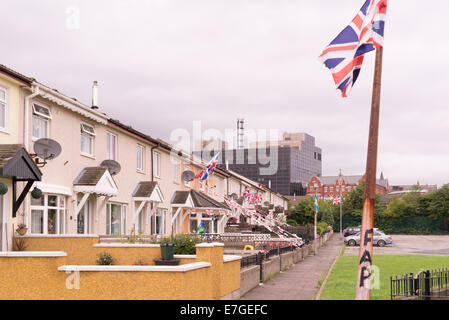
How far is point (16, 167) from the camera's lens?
1311 cm

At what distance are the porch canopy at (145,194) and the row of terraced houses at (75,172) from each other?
0.15ft

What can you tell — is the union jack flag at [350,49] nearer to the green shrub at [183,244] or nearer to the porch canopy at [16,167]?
the green shrub at [183,244]

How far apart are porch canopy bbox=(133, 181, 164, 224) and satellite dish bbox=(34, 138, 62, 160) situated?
29.2 feet

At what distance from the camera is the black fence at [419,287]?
479 inches

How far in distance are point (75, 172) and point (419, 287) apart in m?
12.1

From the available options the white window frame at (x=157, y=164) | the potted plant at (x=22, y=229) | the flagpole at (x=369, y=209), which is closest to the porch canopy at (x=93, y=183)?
the potted plant at (x=22, y=229)

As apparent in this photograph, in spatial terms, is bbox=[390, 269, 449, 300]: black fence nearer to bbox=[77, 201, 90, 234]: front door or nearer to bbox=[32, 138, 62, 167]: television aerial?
bbox=[32, 138, 62, 167]: television aerial

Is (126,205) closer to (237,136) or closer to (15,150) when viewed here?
(15,150)

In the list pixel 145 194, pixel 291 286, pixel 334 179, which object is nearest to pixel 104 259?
pixel 291 286

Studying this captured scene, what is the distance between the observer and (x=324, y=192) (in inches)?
6614

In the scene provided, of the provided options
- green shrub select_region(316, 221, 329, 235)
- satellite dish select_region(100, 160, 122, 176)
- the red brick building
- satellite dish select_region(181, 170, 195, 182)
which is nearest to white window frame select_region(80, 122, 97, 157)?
satellite dish select_region(100, 160, 122, 176)

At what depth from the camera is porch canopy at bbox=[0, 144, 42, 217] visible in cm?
1288
